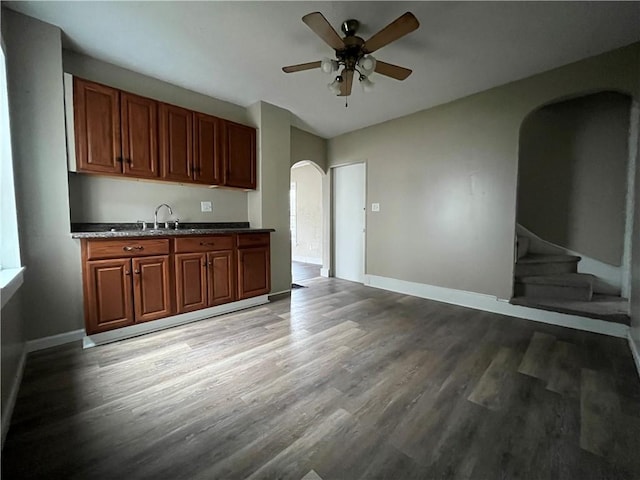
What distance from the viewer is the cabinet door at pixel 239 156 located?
3311 millimetres

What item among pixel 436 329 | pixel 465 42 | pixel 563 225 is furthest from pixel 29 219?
pixel 563 225

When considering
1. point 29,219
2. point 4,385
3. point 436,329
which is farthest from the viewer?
point 436,329

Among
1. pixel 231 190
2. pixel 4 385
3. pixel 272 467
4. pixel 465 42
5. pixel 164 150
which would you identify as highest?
pixel 465 42

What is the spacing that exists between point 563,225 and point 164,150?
495 centimetres

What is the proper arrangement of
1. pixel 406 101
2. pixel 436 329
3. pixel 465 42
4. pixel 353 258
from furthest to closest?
pixel 353 258 → pixel 406 101 → pixel 436 329 → pixel 465 42

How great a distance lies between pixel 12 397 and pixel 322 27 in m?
2.92

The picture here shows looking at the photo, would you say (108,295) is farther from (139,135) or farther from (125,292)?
(139,135)

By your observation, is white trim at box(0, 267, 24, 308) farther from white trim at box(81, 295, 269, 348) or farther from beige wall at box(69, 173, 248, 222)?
beige wall at box(69, 173, 248, 222)

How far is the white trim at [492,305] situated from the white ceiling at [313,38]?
2.48 metres

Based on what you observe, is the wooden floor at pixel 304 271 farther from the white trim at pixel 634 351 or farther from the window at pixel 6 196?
the white trim at pixel 634 351

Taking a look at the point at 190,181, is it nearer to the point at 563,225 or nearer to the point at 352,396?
the point at 352,396

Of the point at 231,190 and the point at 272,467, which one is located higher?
the point at 231,190

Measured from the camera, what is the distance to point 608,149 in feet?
10.5

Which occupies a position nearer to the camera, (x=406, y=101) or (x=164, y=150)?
(x=164, y=150)
